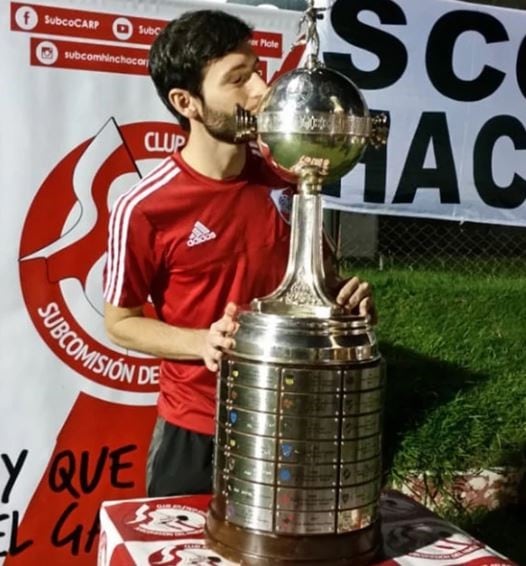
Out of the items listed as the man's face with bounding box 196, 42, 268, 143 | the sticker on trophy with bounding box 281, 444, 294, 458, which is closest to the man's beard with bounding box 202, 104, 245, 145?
the man's face with bounding box 196, 42, 268, 143

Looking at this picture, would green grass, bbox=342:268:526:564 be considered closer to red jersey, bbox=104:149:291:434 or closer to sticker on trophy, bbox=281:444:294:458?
red jersey, bbox=104:149:291:434

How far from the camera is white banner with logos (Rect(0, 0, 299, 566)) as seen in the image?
8.02 ft

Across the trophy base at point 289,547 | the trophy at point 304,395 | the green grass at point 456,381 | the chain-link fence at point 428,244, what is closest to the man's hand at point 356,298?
the trophy at point 304,395

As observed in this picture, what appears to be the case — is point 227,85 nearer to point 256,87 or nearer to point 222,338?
point 256,87

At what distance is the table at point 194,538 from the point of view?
4.53 ft

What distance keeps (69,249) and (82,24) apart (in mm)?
549

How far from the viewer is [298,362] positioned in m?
1.25

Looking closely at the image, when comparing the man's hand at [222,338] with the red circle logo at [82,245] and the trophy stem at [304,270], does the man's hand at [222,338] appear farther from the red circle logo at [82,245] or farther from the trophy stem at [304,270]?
the red circle logo at [82,245]

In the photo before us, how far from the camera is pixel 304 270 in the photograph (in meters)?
1.34

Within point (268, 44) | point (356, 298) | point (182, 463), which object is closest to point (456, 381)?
point (268, 44)

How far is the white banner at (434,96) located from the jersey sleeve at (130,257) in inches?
79.3

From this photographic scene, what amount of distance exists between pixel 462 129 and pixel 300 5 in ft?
→ 4.53

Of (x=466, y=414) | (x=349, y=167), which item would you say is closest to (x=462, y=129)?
(x=466, y=414)

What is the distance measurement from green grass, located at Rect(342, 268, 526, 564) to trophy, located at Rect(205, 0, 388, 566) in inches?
76.7
